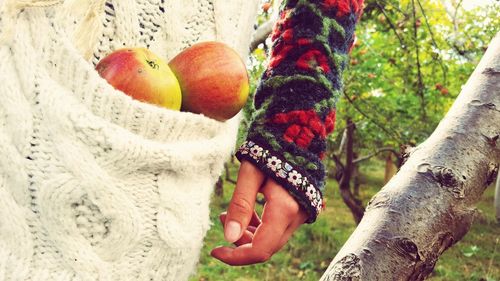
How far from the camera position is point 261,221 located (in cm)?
103

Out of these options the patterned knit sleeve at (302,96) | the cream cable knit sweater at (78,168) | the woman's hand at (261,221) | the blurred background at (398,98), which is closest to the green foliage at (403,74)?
the blurred background at (398,98)

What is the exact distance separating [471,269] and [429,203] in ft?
22.9

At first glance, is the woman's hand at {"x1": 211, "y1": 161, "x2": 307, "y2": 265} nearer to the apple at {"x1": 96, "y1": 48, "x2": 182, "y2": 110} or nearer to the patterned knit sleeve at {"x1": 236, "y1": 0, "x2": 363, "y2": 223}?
the patterned knit sleeve at {"x1": 236, "y1": 0, "x2": 363, "y2": 223}

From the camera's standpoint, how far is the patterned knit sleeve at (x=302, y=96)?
1.05 metres

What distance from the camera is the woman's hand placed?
1019 millimetres

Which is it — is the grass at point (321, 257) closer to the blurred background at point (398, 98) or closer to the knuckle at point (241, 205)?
the blurred background at point (398, 98)

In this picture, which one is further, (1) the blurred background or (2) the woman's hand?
(1) the blurred background

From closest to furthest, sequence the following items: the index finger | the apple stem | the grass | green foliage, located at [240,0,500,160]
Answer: the apple stem
the index finger
green foliage, located at [240,0,500,160]
the grass

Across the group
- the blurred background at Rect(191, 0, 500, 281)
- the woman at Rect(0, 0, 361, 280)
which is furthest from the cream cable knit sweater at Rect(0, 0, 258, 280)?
the blurred background at Rect(191, 0, 500, 281)

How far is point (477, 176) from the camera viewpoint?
105 centimetres

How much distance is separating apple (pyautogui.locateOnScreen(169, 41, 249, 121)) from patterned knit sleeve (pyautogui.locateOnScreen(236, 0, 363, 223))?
101mm

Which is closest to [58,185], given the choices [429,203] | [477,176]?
[429,203]

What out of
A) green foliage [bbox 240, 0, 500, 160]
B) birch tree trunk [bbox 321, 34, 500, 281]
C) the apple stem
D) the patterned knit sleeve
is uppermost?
the apple stem

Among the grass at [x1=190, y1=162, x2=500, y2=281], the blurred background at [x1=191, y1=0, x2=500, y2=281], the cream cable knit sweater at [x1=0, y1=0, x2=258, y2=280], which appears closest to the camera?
the cream cable knit sweater at [x1=0, y1=0, x2=258, y2=280]
